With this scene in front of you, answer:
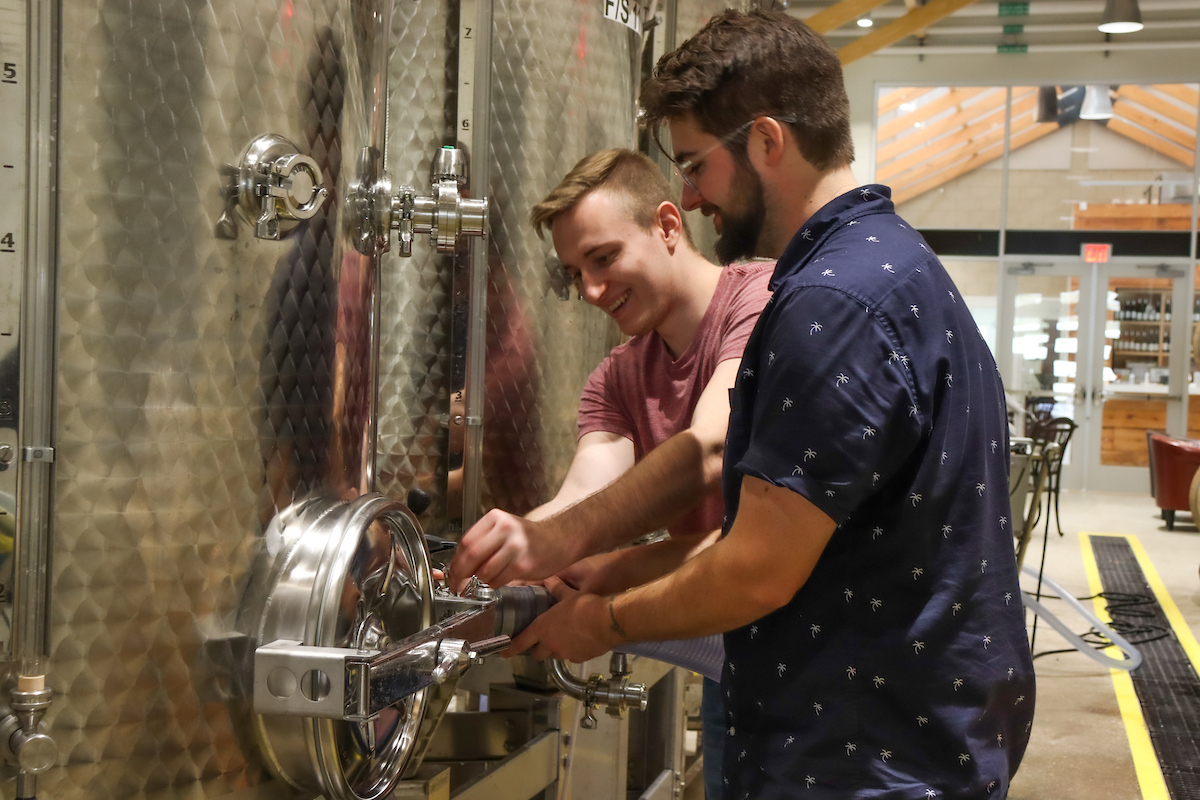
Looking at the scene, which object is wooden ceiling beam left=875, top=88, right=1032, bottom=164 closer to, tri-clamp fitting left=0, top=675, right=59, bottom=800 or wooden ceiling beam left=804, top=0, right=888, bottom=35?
wooden ceiling beam left=804, top=0, right=888, bottom=35

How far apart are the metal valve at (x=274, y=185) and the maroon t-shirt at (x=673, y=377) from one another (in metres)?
0.88

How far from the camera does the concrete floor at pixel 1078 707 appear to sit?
404 cm

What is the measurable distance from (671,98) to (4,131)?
0.76m

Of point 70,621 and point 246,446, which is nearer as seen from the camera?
point 70,621

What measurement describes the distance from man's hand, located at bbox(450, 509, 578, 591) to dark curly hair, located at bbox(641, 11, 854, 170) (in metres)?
0.64

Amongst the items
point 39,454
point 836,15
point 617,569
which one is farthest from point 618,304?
point 836,15

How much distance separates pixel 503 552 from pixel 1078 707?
423 cm

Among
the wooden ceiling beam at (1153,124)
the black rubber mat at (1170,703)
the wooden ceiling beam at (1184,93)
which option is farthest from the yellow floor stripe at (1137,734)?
the wooden ceiling beam at (1184,93)

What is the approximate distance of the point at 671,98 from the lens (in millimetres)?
1380

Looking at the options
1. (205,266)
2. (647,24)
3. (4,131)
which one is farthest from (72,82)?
(647,24)

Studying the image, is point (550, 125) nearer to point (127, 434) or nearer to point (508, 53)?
point (508, 53)

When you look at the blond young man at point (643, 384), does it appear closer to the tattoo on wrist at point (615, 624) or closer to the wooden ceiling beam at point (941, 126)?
the tattoo on wrist at point (615, 624)

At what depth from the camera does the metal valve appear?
3.78 feet

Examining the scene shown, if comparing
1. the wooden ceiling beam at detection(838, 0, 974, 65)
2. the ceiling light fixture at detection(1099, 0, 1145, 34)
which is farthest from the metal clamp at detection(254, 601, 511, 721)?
the wooden ceiling beam at detection(838, 0, 974, 65)
